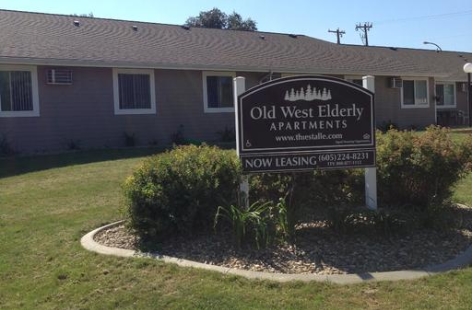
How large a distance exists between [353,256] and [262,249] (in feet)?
2.86

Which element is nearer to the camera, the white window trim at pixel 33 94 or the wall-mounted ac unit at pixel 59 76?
the white window trim at pixel 33 94

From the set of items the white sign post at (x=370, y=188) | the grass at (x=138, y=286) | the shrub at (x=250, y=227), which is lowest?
the grass at (x=138, y=286)

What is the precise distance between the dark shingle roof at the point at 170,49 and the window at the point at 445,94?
11.3ft

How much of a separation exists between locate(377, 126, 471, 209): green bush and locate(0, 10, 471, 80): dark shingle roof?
11.9 metres

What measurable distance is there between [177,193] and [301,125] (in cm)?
156

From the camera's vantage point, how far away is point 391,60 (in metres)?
28.6

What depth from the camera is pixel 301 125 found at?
6676 millimetres

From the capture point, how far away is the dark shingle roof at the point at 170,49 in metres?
17.5

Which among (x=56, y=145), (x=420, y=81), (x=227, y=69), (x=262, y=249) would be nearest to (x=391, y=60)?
(x=420, y=81)

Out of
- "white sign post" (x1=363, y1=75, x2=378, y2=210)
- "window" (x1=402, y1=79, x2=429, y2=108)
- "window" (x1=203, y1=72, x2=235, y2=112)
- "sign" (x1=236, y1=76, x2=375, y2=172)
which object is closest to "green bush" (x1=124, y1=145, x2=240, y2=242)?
"sign" (x1=236, y1=76, x2=375, y2=172)

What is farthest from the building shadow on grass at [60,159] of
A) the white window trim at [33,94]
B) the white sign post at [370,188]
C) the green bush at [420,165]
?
the green bush at [420,165]

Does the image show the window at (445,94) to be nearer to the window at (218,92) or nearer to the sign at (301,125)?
the window at (218,92)

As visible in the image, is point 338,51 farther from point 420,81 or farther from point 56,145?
point 56,145

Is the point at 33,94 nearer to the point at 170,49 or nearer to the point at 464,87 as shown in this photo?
the point at 170,49
